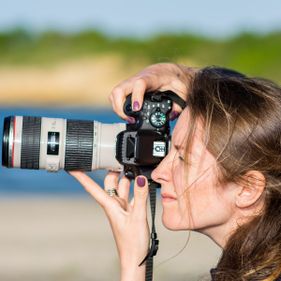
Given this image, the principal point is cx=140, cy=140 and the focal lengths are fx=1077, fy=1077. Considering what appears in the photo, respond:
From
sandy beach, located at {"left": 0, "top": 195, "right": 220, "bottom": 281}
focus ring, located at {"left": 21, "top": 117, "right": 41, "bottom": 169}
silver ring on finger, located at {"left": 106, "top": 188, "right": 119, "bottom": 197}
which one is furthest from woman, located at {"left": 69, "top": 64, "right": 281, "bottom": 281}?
sandy beach, located at {"left": 0, "top": 195, "right": 220, "bottom": 281}

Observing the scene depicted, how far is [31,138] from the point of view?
11.9 feet

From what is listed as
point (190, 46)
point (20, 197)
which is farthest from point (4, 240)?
point (190, 46)

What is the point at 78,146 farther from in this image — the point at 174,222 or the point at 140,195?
the point at 174,222

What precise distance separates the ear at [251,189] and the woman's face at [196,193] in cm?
3

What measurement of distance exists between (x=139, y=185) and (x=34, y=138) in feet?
1.38

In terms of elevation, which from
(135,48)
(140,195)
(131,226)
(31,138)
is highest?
(31,138)

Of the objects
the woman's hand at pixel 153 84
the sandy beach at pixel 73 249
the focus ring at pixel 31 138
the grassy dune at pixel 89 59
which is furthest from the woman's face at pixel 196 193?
the grassy dune at pixel 89 59

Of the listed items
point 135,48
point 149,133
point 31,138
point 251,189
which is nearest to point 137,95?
point 149,133

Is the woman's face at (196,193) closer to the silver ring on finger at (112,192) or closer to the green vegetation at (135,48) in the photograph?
the silver ring on finger at (112,192)

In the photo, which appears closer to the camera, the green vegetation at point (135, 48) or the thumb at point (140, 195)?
the thumb at point (140, 195)

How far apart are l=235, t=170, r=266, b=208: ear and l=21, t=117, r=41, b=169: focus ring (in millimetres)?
760

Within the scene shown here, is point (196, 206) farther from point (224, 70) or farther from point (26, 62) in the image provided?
point (26, 62)

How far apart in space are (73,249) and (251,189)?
477cm

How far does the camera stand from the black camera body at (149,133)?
3.56 m
